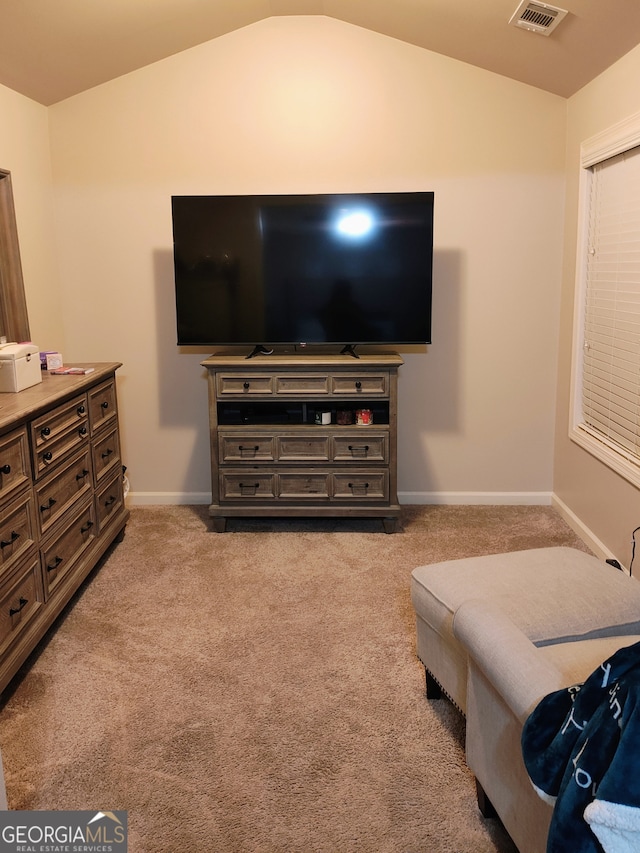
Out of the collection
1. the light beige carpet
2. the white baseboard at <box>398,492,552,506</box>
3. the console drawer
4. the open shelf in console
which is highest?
the open shelf in console

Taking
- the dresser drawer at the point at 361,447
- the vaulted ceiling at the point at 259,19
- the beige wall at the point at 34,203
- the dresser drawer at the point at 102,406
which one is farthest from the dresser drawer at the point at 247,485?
the vaulted ceiling at the point at 259,19

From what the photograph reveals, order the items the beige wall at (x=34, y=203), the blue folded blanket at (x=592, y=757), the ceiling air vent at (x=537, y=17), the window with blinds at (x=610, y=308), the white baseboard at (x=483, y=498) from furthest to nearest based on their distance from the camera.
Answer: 1. the white baseboard at (x=483, y=498)
2. the beige wall at (x=34, y=203)
3. the window with blinds at (x=610, y=308)
4. the ceiling air vent at (x=537, y=17)
5. the blue folded blanket at (x=592, y=757)

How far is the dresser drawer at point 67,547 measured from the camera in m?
2.90

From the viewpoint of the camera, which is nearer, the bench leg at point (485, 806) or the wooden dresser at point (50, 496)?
the bench leg at point (485, 806)

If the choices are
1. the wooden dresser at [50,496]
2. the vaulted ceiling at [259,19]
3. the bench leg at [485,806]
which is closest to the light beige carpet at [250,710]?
the bench leg at [485,806]

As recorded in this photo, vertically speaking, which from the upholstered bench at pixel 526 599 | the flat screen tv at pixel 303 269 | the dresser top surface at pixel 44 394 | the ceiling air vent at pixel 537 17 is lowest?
the upholstered bench at pixel 526 599

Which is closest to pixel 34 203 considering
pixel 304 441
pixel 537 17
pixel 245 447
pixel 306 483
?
pixel 245 447

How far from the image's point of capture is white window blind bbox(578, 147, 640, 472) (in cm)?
326

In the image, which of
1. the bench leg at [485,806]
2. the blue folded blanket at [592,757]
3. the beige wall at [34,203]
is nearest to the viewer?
the blue folded blanket at [592,757]

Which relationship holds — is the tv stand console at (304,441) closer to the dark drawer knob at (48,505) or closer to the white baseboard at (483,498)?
the white baseboard at (483,498)

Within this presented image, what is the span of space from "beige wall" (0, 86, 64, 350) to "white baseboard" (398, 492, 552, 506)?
232cm

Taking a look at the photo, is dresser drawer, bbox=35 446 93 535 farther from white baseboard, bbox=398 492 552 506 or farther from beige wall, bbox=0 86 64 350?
white baseboard, bbox=398 492 552 506

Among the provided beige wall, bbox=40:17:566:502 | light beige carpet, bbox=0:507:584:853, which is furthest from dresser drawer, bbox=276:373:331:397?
light beige carpet, bbox=0:507:584:853

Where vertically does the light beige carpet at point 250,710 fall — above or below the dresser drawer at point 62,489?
below
